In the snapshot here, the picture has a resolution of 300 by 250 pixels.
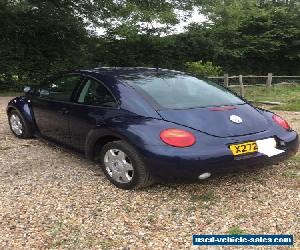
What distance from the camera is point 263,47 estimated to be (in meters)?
24.6

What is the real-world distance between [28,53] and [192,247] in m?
14.9

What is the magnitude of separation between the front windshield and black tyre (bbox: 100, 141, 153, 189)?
0.63 m

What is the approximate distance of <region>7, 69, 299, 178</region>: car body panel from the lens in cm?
395

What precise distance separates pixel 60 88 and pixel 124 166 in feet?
5.72

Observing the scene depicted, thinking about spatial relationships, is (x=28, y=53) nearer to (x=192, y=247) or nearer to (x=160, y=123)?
(x=160, y=123)

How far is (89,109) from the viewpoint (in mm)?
4832

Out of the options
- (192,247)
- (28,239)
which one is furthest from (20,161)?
(192,247)

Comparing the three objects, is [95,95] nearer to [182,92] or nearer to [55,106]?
[55,106]

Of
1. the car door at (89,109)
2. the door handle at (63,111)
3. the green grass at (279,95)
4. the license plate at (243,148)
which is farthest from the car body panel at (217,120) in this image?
the green grass at (279,95)

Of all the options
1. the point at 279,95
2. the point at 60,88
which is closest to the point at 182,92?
the point at 60,88

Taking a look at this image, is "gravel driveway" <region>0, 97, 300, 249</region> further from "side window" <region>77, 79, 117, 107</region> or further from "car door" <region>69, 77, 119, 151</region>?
"side window" <region>77, 79, 117, 107</region>

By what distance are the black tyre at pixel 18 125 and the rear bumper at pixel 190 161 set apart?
2.99 m

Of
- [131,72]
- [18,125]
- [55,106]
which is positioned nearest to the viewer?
[131,72]

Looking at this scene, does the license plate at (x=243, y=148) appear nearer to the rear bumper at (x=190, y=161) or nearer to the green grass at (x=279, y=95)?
the rear bumper at (x=190, y=161)
